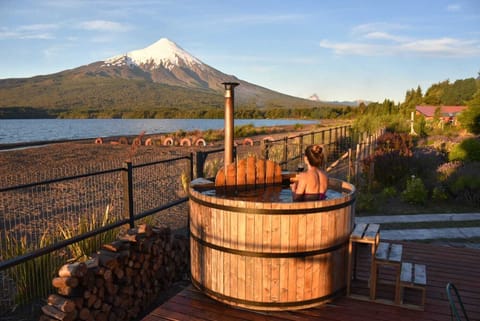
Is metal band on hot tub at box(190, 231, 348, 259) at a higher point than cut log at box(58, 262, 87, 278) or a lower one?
higher

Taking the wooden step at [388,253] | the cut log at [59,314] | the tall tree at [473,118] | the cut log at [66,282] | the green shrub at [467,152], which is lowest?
the cut log at [59,314]

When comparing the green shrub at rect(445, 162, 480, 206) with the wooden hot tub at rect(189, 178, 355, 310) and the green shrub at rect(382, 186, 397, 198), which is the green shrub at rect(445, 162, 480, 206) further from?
the wooden hot tub at rect(189, 178, 355, 310)

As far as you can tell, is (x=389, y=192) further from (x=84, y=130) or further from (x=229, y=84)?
(x=84, y=130)

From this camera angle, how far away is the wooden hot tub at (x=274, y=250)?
12.2 ft

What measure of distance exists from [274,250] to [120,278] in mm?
1895

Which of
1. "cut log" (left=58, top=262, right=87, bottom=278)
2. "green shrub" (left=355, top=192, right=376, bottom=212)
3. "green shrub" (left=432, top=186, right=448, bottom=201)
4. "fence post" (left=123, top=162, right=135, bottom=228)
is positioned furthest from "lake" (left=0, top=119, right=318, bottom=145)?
"cut log" (left=58, top=262, right=87, bottom=278)

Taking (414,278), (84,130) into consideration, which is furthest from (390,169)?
(84,130)

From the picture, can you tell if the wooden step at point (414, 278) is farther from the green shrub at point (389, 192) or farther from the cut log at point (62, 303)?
the green shrub at point (389, 192)

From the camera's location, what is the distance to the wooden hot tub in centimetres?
372

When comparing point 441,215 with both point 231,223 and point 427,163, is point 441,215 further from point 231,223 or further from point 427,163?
point 231,223

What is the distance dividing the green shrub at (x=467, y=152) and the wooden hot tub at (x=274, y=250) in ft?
39.3

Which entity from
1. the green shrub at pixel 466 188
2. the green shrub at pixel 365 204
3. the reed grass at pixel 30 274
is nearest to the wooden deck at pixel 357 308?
the reed grass at pixel 30 274

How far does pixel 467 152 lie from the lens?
14.0 meters

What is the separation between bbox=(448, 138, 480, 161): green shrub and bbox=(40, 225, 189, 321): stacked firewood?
12159 millimetres
